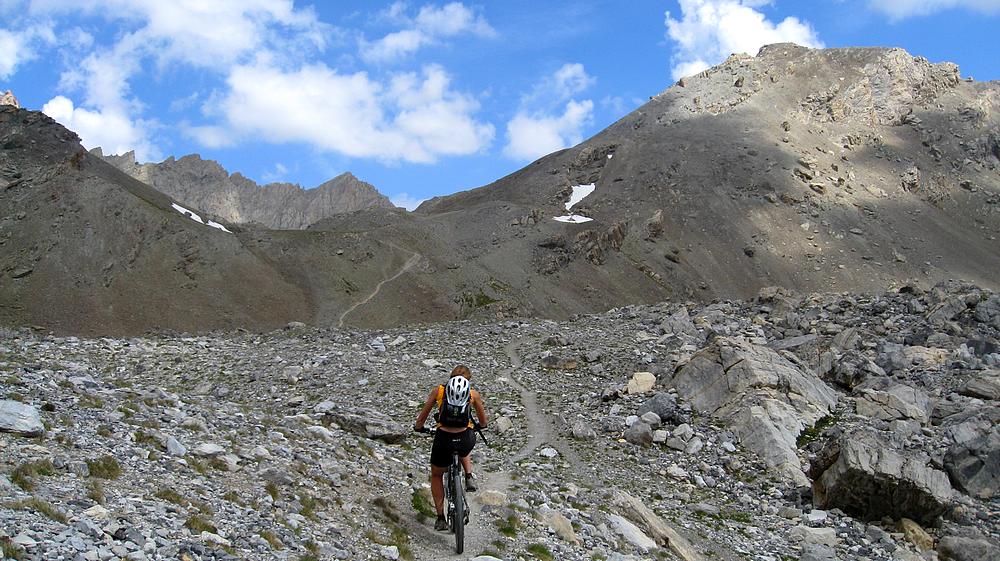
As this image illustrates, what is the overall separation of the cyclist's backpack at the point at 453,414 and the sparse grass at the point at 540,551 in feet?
8.23

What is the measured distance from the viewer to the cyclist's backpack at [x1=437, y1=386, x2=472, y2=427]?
36.2 feet

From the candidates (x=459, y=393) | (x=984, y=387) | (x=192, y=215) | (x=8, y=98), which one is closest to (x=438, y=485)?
(x=459, y=393)

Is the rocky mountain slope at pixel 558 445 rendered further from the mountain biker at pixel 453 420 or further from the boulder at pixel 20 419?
the mountain biker at pixel 453 420

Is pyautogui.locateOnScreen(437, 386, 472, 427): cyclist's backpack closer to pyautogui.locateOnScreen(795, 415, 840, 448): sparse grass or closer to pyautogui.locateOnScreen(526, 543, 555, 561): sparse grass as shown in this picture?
pyautogui.locateOnScreen(526, 543, 555, 561): sparse grass

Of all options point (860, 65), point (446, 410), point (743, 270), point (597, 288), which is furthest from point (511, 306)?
point (860, 65)

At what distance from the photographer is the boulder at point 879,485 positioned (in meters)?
15.8

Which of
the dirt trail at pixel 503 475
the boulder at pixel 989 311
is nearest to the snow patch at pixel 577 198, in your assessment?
the dirt trail at pixel 503 475

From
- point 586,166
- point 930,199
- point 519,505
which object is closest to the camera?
point 519,505

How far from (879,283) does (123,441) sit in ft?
384

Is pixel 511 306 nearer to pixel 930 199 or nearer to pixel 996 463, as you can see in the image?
pixel 996 463

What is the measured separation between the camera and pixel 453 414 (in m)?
11.1

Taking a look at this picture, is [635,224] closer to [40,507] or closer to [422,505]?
[422,505]

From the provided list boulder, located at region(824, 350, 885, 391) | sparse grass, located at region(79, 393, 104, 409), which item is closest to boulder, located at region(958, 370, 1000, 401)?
boulder, located at region(824, 350, 885, 391)

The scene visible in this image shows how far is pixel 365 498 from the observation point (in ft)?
41.6
